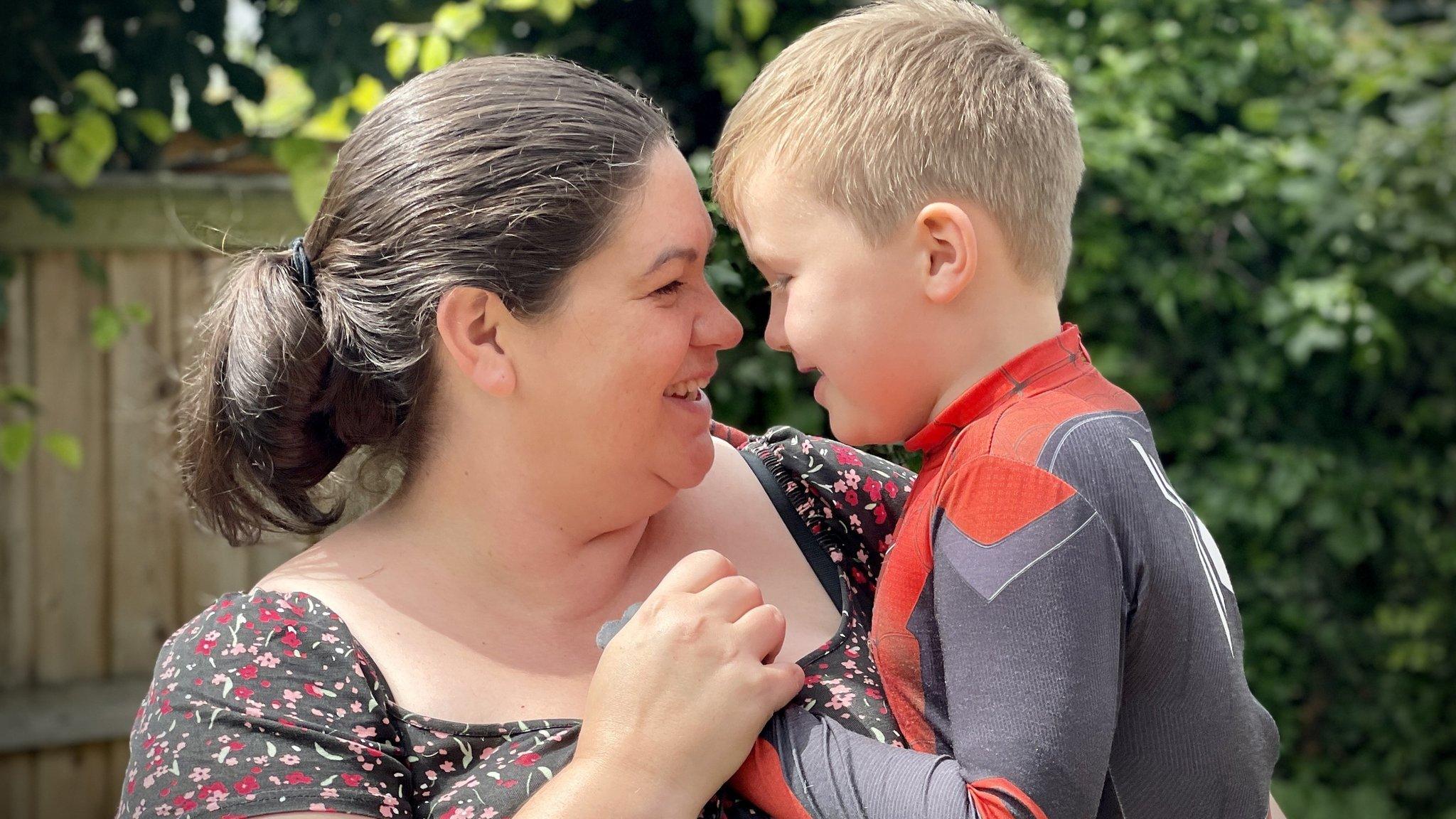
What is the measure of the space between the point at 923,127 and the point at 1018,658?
0.57 m

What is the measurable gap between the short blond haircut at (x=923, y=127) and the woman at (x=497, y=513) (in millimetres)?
222

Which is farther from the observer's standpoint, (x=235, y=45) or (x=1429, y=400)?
(x=1429, y=400)

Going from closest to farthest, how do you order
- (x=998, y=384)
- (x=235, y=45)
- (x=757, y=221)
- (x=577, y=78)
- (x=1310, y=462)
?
1. (x=998, y=384)
2. (x=757, y=221)
3. (x=577, y=78)
4. (x=235, y=45)
5. (x=1310, y=462)

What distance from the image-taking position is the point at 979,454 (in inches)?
52.8

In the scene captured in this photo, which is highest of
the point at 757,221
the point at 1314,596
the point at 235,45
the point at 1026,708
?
the point at 757,221

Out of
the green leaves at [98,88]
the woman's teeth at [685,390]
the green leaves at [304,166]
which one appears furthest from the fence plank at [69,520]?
the woman's teeth at [685,390]

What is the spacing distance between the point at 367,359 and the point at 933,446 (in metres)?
0.70

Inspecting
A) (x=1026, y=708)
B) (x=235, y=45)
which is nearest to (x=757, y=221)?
(x=1026, y=708)

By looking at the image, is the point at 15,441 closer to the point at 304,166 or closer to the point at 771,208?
the point at 304,166

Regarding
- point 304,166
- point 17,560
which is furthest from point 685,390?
point 17,560

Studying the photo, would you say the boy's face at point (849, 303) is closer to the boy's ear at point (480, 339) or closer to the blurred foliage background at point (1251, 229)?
the boy's ear at point (480, 339)

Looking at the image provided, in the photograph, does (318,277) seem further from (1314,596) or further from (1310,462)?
(1314,596)

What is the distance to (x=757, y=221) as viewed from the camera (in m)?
1.58

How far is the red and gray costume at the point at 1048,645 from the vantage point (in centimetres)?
126
